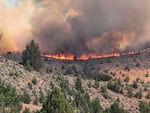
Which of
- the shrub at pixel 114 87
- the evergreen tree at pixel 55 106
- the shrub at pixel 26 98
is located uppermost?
the shrub at pixel 114 87

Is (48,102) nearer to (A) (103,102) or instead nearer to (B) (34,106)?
(B) (34,106)

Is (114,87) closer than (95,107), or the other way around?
(95,107)

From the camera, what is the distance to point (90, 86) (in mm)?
151375

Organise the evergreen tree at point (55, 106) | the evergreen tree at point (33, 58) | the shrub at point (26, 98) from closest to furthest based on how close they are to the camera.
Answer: the evergreen tree at point (55, 106) → the shrub at point (26, 98) → the evergreen tree at point (33, 58)

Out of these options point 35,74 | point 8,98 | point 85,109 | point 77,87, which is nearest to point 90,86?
point 77,87

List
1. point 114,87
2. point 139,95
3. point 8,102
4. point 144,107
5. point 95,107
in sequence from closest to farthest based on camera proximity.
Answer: point 8,102, point 95,107, point 144,107, point 139,95, point 114,87

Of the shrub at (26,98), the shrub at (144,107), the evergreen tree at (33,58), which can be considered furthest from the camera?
the evergreen tree at (33,58)

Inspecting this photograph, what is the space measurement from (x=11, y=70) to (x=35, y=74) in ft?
36.2

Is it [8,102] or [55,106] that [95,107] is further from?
[55,106]

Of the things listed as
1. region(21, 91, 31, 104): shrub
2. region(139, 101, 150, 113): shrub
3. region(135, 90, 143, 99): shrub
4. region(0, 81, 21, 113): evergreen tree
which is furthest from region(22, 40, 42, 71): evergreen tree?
region(0, 81, 21, 113): evergreen tree

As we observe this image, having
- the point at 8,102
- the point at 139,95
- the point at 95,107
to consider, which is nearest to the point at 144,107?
the point at 139,95

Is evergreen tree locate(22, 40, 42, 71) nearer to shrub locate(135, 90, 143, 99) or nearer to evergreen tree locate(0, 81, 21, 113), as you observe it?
shrub locate(135, 90, 143, 99)

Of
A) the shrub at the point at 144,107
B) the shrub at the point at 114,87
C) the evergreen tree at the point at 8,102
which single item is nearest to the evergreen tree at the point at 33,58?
the shrub at the point at 114,87

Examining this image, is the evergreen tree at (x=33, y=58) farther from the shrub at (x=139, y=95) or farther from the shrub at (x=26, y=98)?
the shrub at (x=26, y=98)
